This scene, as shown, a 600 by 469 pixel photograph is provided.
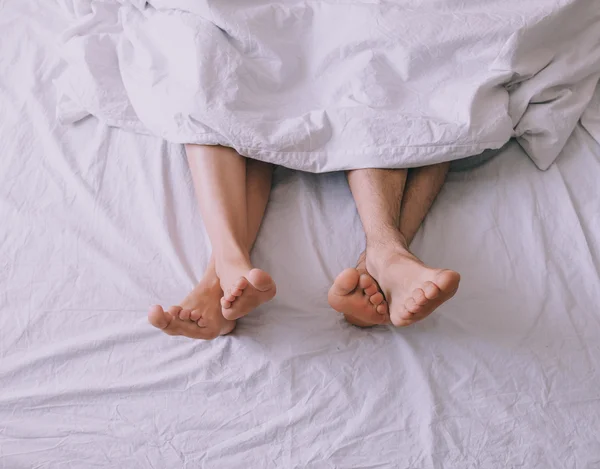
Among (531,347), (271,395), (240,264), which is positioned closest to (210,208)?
(240,264)

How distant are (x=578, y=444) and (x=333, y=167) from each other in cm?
52

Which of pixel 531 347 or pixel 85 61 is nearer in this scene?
pixel 531 347

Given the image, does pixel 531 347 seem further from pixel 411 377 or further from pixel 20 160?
pixel 20 160

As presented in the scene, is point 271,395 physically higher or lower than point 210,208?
lower

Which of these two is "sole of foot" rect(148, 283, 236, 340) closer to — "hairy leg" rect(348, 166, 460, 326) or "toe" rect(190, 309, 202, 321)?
"toe" rect(190, 309, 202, 321)

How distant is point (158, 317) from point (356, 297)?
259 mm

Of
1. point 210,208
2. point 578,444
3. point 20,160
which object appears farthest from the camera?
point 20,160

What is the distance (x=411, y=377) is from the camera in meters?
0.90

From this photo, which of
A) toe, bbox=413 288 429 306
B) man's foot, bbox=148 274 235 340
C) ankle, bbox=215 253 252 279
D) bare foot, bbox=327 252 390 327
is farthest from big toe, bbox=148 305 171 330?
toe, bbox=413 288 429 306

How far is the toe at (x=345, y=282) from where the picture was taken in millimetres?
851

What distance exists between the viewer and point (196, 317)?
35.0 inches

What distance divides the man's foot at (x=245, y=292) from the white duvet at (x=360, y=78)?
0.79 feet

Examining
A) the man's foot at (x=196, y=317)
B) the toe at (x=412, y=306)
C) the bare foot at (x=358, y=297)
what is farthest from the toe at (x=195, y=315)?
the toe at (x=412, y=306)

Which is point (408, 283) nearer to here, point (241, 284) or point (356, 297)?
point (356, 297)
